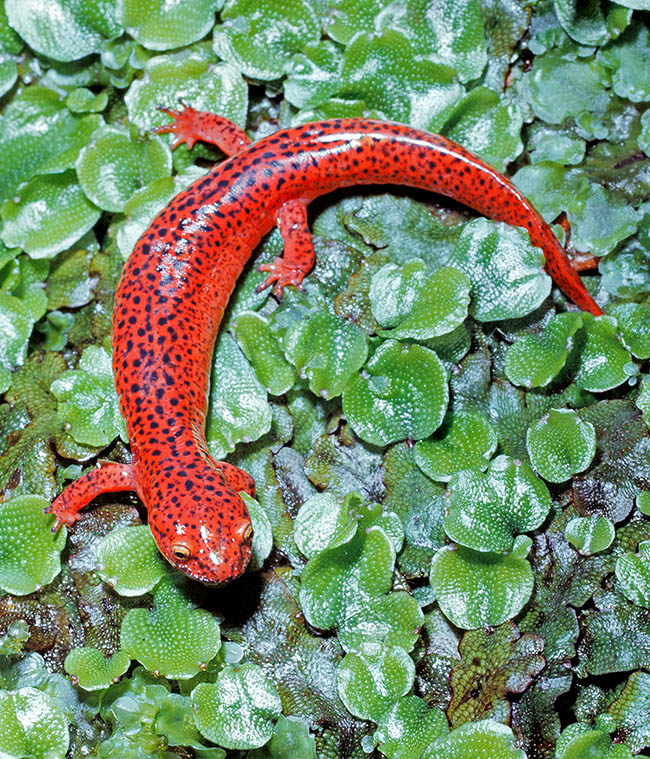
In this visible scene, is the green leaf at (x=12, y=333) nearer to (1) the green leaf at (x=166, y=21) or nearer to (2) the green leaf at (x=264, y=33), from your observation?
(1) the green leaf at (x=166, y=21)

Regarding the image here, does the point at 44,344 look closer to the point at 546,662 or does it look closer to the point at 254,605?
the point at 254,605

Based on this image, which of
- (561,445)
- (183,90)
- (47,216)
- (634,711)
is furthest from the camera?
(183,90)

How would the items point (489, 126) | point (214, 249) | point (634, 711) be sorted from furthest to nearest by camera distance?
point (489, 126), point (214, 249), point (634, 711)

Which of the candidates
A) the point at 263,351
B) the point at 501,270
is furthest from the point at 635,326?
the point at 263,351

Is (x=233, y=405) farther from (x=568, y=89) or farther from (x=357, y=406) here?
(x=568, y=89)

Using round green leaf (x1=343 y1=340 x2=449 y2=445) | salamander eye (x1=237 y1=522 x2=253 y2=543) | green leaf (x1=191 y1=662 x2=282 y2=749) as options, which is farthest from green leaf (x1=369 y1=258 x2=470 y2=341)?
green leaf (x1=191 y1=662 x2=282 y2=749)

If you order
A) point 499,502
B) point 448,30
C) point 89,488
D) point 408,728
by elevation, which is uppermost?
point 448,30
